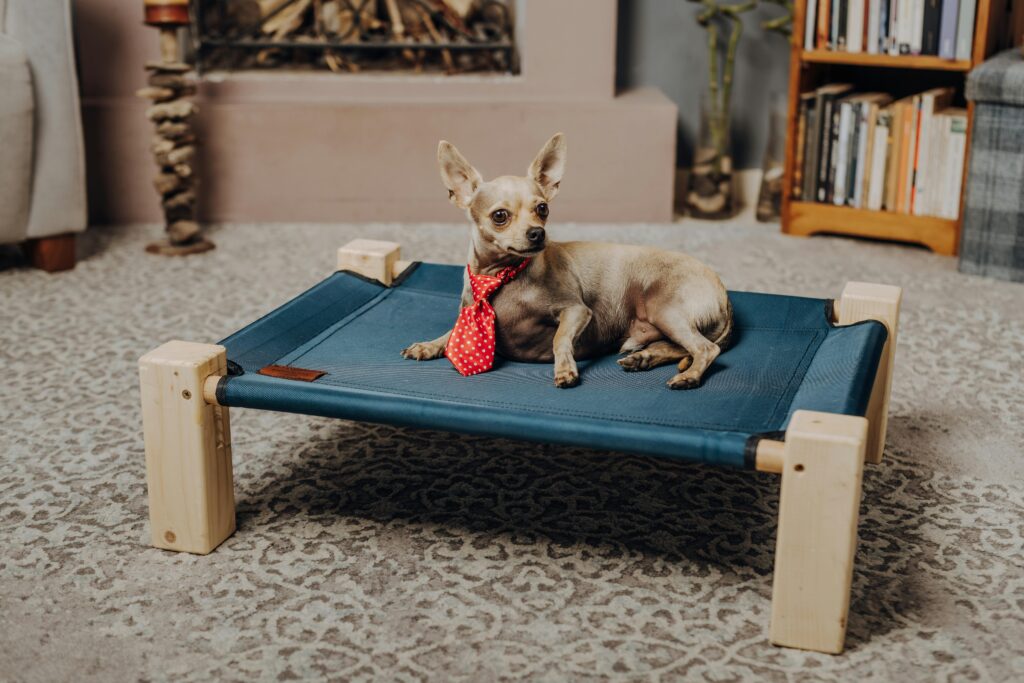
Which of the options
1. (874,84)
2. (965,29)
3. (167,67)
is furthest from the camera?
(874,84)

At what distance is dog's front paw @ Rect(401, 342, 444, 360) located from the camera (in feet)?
5.85

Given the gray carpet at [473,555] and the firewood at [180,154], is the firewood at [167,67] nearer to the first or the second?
the firewood at [180,154]

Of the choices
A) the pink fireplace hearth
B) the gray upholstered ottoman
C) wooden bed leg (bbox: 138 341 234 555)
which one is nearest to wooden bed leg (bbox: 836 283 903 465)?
wooden bed leg (bbox: 138 341 234 555)

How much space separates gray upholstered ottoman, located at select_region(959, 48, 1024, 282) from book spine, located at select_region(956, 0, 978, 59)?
8cm

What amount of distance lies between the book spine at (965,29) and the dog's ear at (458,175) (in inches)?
75.4

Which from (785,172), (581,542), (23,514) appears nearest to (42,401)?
(23,514)

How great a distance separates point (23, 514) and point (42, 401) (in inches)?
19.7

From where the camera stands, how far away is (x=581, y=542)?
169 centimetres

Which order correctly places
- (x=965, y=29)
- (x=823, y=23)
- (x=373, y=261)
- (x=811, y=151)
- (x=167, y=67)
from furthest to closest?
(x=811, y=151), (x=823, y=23), (x=167, y=67), (x=965, y=29), (x=373, y=261)

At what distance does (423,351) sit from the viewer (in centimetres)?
179

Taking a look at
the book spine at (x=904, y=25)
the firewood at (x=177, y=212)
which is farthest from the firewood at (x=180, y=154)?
the book spine at (x=904, y=25)

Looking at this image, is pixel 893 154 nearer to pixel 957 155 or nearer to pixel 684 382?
pixel 957 155

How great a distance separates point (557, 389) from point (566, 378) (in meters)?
0.02

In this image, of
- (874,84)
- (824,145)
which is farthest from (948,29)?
(874,84)
